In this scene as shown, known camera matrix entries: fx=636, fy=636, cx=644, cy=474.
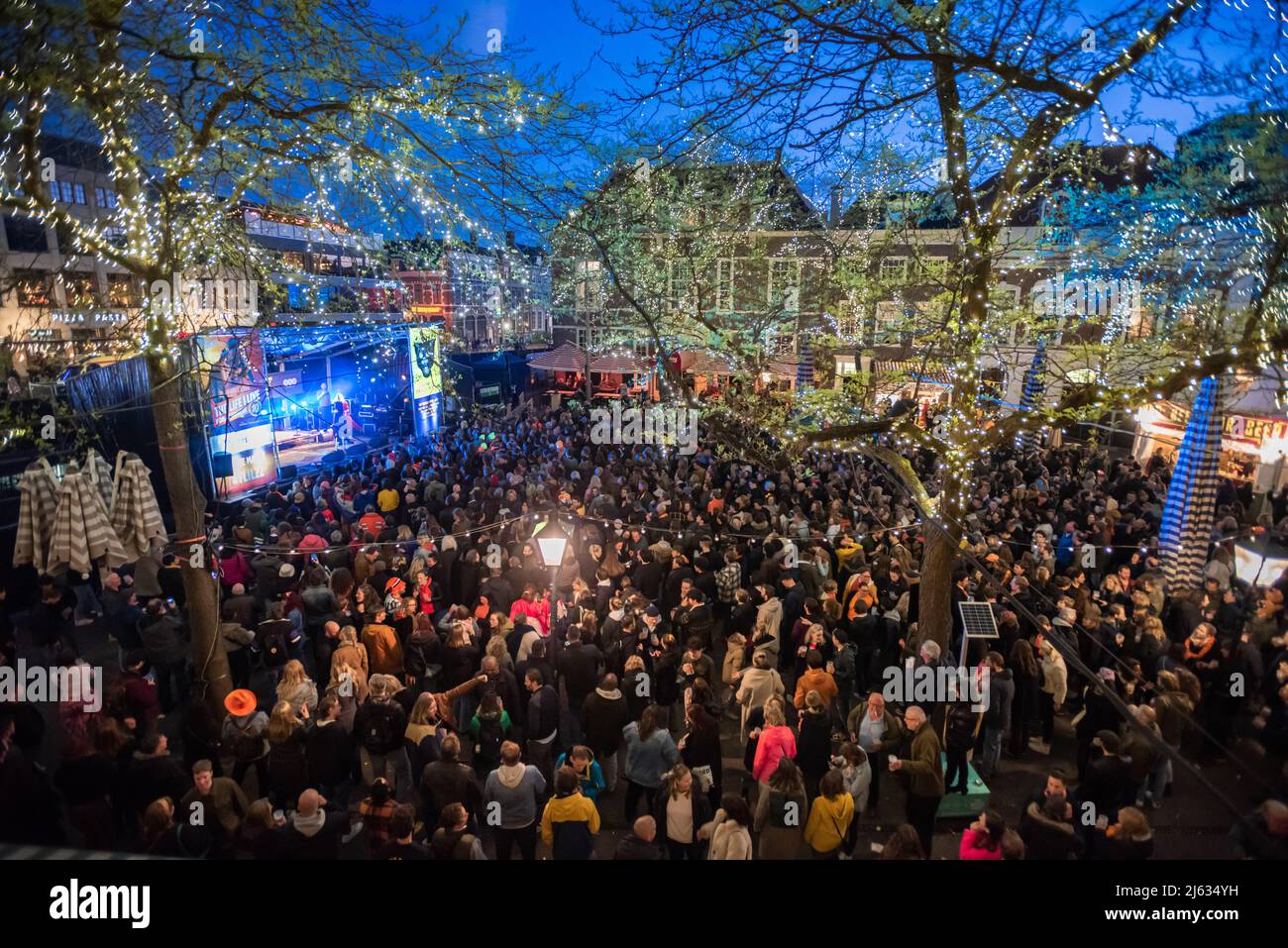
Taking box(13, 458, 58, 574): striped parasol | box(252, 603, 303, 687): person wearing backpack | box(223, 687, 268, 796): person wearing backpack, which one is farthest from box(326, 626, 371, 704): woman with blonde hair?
box(13, 458, 58, 574): striped parasol

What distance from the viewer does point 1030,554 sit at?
845 cm

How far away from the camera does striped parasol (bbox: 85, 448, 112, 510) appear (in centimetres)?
643

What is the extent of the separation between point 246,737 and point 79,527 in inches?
125

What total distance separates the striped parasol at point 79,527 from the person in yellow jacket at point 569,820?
548 centimetres

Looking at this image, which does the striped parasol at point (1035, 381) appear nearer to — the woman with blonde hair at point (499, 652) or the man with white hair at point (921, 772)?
the man with white hair at point (921, 772)

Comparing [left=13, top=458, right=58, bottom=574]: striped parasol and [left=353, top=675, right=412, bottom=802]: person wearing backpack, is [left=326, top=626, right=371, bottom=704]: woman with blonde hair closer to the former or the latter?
[left=353, top=675, right=412, bottom=802]: person wearing backpack

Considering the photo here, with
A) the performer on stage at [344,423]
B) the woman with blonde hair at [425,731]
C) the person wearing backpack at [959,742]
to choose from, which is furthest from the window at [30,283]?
the performer on stage at [344,423]

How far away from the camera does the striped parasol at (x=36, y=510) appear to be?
638 cm

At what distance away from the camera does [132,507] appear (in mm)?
6672

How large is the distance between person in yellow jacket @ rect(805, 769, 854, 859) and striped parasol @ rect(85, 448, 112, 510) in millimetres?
7330
